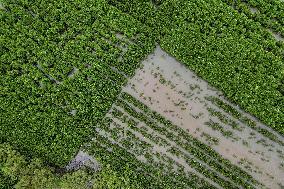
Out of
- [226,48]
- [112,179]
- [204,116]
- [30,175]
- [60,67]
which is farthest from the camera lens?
[60,67]

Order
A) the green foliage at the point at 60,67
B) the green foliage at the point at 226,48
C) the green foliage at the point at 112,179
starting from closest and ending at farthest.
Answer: the green foliage at the point at 112,179 → the green foliage at the point at 226,48 → the green foliage at the point at 60,67

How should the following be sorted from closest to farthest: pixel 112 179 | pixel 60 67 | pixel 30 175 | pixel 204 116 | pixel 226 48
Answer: pixel 30 175, pixel 112 179, pixel 204 116, pixel 226 48, pixel 60 67

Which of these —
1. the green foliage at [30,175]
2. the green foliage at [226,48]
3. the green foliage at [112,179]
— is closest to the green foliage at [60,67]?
the green foliage at [30,175]

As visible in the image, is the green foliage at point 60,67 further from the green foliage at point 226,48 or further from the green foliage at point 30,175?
the green foliage at point 226,48

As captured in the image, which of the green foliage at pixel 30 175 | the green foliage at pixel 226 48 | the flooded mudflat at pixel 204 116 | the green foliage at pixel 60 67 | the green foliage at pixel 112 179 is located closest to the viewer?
the green foliage at pixel 30 175

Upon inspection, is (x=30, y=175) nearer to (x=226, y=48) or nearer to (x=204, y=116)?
(x=204, y=116)

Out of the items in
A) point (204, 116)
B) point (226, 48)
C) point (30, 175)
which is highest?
point (226, 48)

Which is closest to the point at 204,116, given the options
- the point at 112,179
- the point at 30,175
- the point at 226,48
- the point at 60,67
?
the point at 226,48

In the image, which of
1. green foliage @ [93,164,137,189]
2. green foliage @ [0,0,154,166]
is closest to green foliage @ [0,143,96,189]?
green foliage @ [93,164,137,189]
